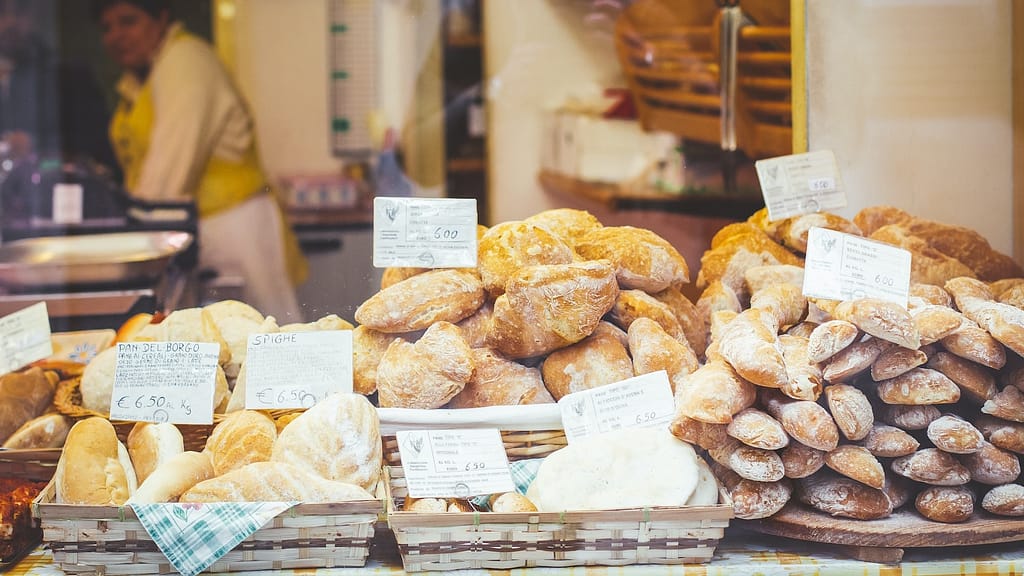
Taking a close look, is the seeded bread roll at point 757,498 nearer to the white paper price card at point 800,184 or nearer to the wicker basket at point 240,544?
the wicker basket at point 240,544

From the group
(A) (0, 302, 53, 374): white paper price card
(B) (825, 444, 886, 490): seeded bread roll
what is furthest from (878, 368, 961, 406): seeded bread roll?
(A) (0, 302, 53, 374): white paper price card

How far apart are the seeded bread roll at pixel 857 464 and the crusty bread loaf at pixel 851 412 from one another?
2 centimetres

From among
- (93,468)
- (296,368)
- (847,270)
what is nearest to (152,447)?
(93,468)

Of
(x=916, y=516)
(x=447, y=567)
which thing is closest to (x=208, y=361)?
(x=447, y=567)

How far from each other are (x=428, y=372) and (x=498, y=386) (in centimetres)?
14

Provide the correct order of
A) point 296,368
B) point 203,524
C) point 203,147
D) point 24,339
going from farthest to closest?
point 203,147 < point 24,339 < point 296,368 < point 203,524

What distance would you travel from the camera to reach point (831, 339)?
156 cm

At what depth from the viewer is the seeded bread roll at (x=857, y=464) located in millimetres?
1499

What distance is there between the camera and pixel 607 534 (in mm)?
1501

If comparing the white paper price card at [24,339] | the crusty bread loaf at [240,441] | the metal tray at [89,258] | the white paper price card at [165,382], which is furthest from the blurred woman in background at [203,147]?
the crusty bread loaf at [240,441]

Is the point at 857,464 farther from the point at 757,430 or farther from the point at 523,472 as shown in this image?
the point at 523,472

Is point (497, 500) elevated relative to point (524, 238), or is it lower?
lower

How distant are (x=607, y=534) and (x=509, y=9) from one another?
9.89ft

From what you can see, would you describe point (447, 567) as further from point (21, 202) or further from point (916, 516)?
point (21, 202)
